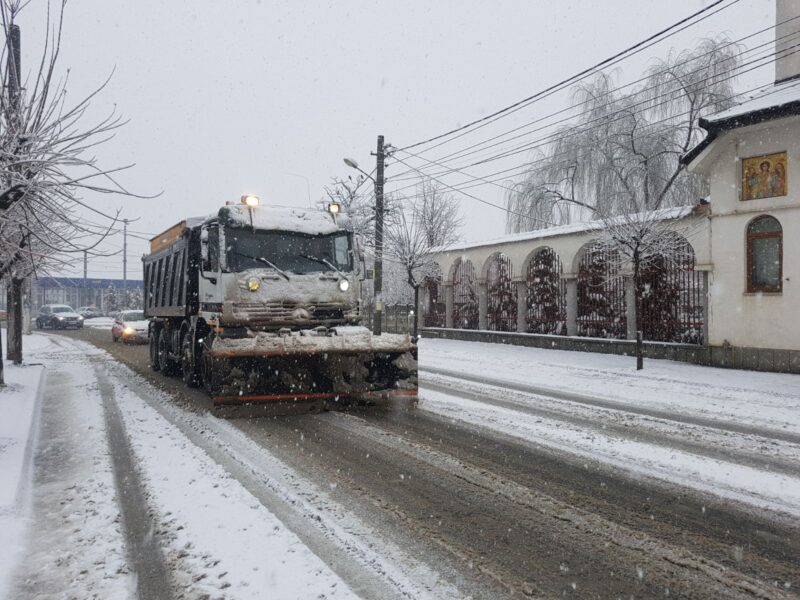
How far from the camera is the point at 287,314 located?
864 cm

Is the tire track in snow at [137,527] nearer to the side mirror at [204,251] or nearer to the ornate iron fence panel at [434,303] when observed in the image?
the side mirror at [204,251]

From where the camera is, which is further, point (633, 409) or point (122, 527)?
point (633, 409)

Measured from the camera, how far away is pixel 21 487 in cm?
494

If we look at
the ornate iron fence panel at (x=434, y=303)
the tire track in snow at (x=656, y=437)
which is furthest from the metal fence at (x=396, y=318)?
the tire track in snow at (x=656, y=437)

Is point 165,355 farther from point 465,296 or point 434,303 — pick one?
point 434,303

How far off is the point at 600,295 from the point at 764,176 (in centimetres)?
564

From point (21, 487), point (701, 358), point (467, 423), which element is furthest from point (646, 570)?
point (701, 358)

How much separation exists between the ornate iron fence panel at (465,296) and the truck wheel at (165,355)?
45.8 feet

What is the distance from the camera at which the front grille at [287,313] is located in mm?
8430

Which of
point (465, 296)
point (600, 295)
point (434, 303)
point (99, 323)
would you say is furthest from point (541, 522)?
point (99, 323)

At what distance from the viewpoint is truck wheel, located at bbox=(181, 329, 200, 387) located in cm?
1023

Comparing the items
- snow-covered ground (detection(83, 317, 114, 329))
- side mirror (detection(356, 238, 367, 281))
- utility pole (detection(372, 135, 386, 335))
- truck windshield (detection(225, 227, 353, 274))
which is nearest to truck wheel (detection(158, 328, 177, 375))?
truck windshield (detection(225, 227, 353, 274))

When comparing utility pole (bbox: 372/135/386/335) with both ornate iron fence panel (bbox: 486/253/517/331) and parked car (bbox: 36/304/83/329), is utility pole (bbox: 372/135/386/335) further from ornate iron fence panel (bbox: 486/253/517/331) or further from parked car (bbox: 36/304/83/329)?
parked car (bbox: 36/304/83/329)

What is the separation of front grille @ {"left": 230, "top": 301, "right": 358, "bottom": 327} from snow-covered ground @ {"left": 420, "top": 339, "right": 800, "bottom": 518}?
1942 mm
